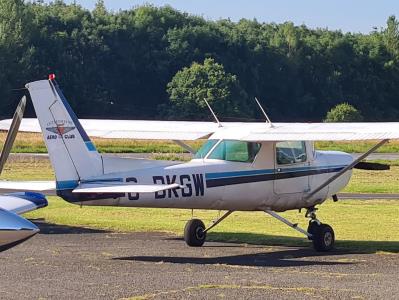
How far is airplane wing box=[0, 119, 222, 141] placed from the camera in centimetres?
1833

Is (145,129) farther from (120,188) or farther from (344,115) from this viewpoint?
(344,115)

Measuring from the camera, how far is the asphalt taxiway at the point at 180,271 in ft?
38.7

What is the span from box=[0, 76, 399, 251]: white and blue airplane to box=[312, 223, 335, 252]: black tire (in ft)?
0.05

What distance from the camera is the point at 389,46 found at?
12231 centimetres

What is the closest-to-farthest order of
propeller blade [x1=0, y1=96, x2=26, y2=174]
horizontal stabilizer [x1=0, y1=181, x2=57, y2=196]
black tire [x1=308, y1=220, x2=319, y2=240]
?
propeller blade [x1=0, y1=96, x2=26, y2=174] < horizontal stabilizer [x1=0, y1=181, x2=57, y2=196] < black tire [x1=308, y1=220, x2=319, y2=240]

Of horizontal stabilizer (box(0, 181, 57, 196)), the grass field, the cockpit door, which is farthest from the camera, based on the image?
the grass field

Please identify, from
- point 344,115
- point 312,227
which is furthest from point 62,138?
point 344,115

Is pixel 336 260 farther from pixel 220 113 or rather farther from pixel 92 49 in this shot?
pixel 92 49

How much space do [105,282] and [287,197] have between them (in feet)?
17.7

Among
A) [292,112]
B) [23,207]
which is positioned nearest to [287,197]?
[23,207]

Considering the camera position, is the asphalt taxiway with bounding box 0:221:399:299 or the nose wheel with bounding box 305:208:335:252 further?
the nose wheel with bounding box 305:208:335:252

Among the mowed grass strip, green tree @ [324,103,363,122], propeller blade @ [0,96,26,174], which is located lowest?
green tree @ [324,103,363,122]

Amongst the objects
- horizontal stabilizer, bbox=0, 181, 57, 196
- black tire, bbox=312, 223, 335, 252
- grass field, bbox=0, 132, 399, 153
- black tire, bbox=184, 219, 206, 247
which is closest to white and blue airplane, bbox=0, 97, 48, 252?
horizontal stabilizer, bbox=0, 181, 57, 196

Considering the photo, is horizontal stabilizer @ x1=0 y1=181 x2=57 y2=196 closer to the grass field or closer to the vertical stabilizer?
the vertical stabilizer
